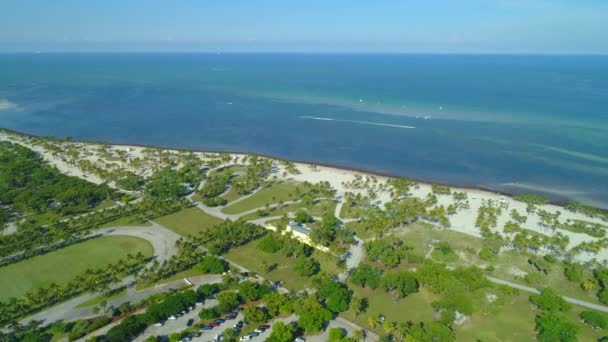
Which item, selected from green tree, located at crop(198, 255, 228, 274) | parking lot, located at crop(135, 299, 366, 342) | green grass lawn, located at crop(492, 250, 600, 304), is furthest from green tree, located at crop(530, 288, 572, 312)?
green tree, located at crop(198, 255, 228, 274)

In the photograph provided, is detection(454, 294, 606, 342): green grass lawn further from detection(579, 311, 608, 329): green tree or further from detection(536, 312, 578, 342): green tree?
detection(536, 312, 578, 342): green tree

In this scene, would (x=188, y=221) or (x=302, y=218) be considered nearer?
(x=302, y=218)

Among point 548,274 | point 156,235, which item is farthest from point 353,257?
point 156,235

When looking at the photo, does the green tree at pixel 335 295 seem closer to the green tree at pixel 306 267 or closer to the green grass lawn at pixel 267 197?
the green tree at pixel 306 267

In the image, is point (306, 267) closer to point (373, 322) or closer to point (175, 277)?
point (373, 322)

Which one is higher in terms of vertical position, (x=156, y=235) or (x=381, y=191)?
(x=381, y=191)
